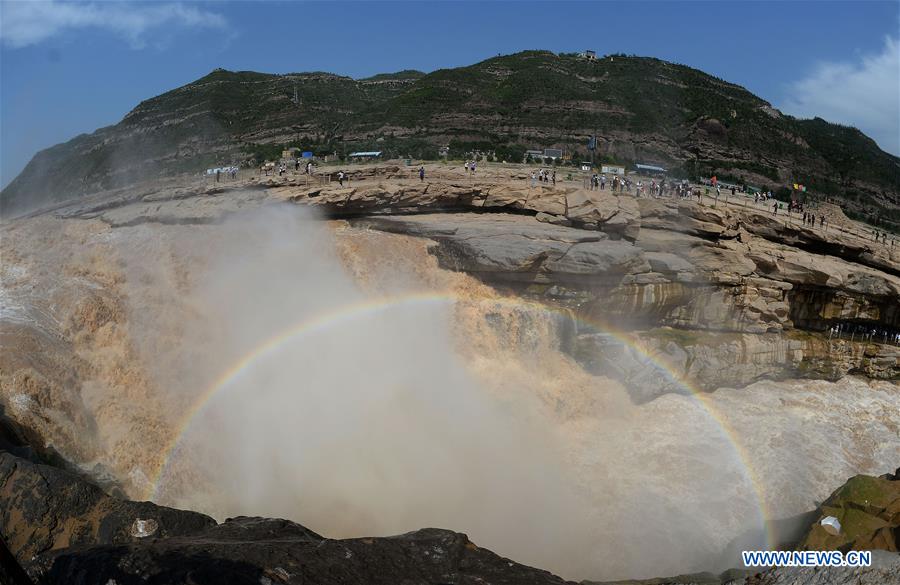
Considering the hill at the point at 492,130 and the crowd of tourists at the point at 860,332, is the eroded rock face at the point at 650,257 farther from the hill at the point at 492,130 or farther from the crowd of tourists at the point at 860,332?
the hill at the point at 492,130

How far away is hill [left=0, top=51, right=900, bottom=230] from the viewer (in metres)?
43.5

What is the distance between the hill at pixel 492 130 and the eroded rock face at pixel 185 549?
3097cm

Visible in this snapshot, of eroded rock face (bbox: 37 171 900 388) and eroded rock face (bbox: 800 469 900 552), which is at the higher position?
eroded rock face (bbox: 37 171 900 388)

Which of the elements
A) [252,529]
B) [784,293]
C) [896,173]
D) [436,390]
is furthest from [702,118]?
[252,529]

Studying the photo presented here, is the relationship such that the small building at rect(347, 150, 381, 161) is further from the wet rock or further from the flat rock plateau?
the wet rock

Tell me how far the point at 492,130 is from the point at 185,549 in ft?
149

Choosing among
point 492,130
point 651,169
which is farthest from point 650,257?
point 492,130

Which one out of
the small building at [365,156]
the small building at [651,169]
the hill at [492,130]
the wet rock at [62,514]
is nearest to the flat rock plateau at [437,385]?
the wet rock at [62,514]

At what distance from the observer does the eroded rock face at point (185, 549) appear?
680cm

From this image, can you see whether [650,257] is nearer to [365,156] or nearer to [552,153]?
[365,156]

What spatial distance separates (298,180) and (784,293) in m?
19.5

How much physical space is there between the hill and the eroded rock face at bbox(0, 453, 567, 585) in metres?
31.0

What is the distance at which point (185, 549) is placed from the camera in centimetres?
741

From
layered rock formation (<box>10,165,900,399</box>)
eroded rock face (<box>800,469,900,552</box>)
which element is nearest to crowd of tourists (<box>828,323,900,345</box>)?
layered rock formation (<box>10,165,900,399</box>)
